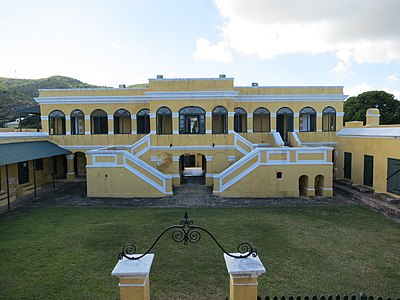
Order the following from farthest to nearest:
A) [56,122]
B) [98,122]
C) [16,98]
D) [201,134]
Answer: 1. [16,98]
2. [56,122]
3. [98,122]
4. [201,134]

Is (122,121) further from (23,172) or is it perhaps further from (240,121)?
(240,121)

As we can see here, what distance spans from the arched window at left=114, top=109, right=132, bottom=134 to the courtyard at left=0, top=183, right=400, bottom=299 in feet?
30.0

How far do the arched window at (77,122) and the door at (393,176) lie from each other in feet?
70.9

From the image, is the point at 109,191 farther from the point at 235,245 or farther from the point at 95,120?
the point at 235,245

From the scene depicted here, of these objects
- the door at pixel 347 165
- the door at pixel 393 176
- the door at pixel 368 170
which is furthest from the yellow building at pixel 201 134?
the door at pixel 393 176

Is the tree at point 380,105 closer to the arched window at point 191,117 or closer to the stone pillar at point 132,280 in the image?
the arched window at point 191,117

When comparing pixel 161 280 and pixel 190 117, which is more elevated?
pixel 190 117

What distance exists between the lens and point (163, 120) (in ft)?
73.0

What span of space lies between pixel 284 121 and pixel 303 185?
702 centimetres

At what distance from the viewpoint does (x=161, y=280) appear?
25.7 feet

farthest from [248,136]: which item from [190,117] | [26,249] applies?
[26,249]

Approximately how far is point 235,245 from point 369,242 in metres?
4.93

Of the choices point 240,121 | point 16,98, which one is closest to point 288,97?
point 240,121

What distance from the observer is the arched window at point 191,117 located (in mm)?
20156
